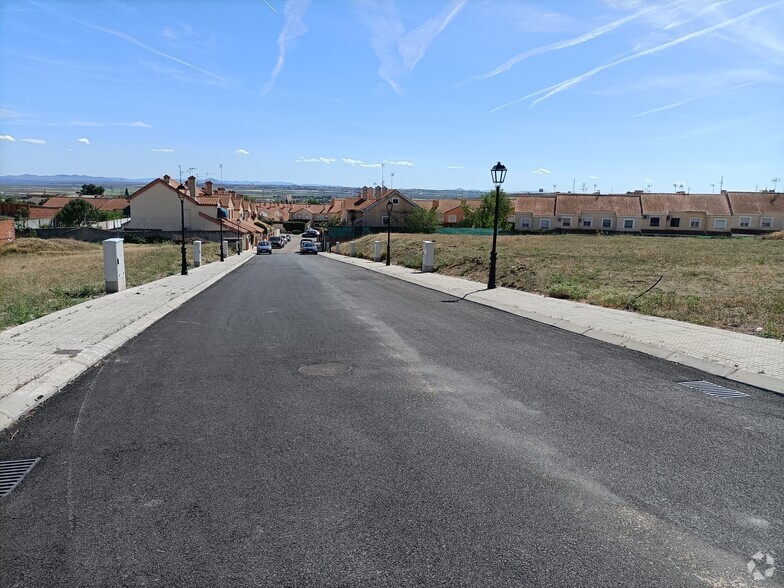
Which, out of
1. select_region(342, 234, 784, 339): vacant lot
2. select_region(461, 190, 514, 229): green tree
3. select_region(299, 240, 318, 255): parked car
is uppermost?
select_region(461, 190, 514, 229): green tree

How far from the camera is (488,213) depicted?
89.5 m

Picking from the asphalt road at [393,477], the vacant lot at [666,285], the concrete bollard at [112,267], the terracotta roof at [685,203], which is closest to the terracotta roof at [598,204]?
the terracotta roof at [685,203]

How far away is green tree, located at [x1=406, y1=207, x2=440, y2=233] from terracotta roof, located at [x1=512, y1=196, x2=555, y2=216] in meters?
13.4

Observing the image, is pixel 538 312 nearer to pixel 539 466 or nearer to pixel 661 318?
pixel 661 318

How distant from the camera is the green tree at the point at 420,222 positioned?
77.9 m

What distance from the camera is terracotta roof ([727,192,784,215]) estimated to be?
246 feet

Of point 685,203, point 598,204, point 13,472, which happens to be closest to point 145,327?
point 13,472

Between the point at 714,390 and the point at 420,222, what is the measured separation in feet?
239

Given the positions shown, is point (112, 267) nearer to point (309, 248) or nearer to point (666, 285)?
point (666, 285)

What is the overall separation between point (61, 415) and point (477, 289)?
42.9 ft

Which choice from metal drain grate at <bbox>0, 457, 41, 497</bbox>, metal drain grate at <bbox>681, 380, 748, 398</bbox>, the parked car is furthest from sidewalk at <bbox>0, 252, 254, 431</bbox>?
the parked car

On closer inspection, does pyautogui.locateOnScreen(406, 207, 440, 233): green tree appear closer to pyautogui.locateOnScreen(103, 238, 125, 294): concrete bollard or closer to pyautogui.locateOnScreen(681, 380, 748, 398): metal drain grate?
pyautogui.locateOnScreen(103, 238, 125, 294): concrete bollard

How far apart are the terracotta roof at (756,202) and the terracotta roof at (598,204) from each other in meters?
13.7

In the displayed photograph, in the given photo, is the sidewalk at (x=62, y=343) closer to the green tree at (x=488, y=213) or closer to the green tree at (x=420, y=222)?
the green tree at (x=420, y=222)
